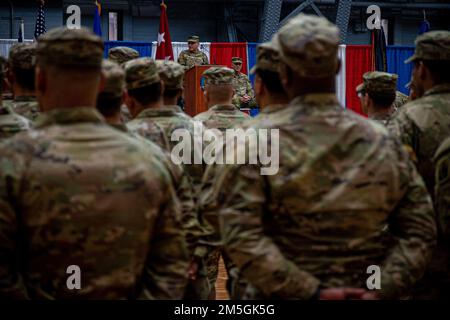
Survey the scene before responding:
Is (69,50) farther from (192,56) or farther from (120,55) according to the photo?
(192,56)

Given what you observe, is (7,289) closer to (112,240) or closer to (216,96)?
(112,240)

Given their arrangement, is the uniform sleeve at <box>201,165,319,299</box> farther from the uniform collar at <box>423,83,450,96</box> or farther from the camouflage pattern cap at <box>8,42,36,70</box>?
the camouflage pattern cap at <box>8,42,36,70</box>

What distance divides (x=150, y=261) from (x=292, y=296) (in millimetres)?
421

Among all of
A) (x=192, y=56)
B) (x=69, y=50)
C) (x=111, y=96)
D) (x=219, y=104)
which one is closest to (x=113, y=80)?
(x=111, y=96)

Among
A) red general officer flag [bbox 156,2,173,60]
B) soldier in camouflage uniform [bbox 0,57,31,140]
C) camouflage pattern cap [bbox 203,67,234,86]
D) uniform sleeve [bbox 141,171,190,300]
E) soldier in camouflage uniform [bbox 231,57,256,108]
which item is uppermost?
red general officer flag [bbox 156,2,173,60]

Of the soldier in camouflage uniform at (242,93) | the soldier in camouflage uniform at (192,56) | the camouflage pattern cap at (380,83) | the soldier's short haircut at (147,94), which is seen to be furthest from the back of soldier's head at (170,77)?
the soldier in camouflage uniform at (192,56)

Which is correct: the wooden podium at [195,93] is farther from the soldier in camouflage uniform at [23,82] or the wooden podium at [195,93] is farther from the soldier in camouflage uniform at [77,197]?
the soldier in camouflage uniform at [77,197]

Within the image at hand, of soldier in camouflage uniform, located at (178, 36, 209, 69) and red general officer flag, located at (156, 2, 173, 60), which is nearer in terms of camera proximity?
red general officer flag, located at (156, 2, 173, 60)

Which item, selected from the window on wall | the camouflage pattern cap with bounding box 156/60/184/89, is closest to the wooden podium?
the camouflage pattern cap with bounding box 156/60/184/89

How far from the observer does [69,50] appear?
199 centimetres

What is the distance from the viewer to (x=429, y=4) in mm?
17922

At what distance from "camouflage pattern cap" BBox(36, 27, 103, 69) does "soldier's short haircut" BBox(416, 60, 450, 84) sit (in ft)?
6.37

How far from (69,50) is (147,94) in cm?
152

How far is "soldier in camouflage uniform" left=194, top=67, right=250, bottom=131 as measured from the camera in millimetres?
4855
